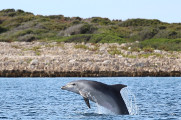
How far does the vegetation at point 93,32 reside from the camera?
207 feet

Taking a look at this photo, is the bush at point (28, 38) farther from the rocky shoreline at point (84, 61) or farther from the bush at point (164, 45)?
the bush at point (164, 45)

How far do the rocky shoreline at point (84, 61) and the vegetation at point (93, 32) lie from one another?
11.6 feet

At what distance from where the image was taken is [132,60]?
49000 millimetres

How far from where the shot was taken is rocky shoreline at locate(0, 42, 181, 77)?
44.5 metres

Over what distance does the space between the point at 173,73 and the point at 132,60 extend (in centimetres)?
550

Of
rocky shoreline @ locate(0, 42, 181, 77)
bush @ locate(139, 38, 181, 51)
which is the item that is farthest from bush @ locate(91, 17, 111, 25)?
rocky shoreline @ locate(0, 42, 181, 77)

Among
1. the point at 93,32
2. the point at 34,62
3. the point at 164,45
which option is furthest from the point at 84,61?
the point at 93,32

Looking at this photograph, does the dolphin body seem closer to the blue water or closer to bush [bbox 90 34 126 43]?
the blue water

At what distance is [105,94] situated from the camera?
17750mm

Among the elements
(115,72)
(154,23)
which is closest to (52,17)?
(154,23)

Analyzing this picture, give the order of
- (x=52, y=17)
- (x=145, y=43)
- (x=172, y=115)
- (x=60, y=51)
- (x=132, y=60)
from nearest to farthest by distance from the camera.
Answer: (x=172, y=115), (x=132, y=60), (x=60, y=51), (x=145, y=43), (x=52, y=17)

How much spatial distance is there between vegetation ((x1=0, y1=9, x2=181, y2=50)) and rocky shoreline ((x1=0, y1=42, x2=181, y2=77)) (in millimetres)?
3525

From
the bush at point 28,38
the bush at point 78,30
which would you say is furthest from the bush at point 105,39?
the bush at point 28,38

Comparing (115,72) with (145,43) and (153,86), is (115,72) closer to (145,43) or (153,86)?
(153,86)
